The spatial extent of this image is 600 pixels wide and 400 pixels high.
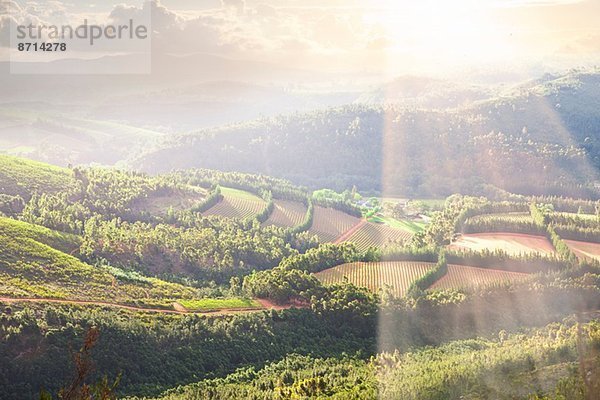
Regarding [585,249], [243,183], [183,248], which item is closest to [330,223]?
[243,183]

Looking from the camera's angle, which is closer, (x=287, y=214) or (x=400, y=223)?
(x=287, y=214)

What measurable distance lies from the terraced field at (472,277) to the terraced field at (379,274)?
3818mm

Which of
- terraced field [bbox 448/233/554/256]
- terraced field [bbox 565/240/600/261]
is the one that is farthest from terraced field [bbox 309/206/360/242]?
terraced field [bbox 565/240/600/261]

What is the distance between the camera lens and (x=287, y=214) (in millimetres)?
152250

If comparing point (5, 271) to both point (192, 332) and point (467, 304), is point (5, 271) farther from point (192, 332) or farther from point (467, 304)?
point (467, 304)

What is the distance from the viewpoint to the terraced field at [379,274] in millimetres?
97775

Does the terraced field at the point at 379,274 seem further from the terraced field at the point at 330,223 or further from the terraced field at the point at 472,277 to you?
the terraced field at the point at 330,223

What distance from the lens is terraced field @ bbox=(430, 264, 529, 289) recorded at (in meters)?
96.3

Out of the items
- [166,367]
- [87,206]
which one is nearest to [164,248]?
[87,206]

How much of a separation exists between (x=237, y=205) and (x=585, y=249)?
77248 mm

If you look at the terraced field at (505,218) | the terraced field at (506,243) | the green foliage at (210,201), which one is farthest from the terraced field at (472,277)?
the green foliage at (210,201)

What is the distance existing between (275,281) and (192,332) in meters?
19.8

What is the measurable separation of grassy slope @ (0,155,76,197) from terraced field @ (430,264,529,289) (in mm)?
81565

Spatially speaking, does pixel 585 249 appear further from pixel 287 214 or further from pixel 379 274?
pixel 287 214
